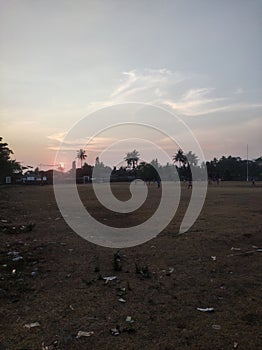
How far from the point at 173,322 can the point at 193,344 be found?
0.46 metres

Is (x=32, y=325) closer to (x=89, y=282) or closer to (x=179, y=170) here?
(x=89, y=282)

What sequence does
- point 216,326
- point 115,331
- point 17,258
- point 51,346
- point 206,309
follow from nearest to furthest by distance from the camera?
point 51,346 → point 115,331 → point 216,326 → point 206,309 → point 17,258

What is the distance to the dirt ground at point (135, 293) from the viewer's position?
3.33 metres

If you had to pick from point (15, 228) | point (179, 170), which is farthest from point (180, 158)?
point (15, 228)

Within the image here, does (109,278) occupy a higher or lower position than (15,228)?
lower

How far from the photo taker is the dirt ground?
10.9ft

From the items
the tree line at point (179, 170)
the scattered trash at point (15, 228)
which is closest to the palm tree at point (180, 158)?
the tree line at point (179, 170)

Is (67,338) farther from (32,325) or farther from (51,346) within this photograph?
(32,325)

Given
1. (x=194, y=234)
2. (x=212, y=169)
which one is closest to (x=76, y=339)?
(x=194, y=234)

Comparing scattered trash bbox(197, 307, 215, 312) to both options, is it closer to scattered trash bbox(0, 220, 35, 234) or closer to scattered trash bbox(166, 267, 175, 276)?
scattered trash bbox(166, 267, 175, 276)

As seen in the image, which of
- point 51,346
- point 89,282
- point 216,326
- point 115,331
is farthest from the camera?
point 89,282

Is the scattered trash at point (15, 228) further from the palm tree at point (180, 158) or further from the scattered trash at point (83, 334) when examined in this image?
the palm tree at point (180, 158)

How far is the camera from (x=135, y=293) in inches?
178

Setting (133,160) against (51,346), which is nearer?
(51,346)
